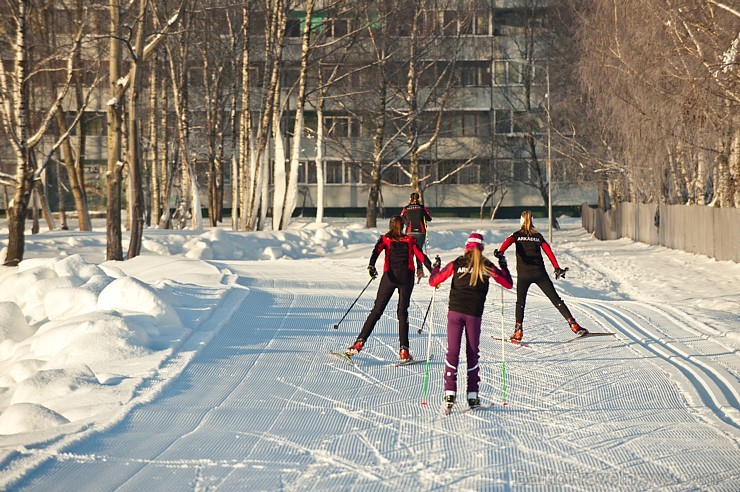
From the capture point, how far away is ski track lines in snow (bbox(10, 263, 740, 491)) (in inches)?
264

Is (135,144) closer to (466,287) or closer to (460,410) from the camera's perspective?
(466,287)

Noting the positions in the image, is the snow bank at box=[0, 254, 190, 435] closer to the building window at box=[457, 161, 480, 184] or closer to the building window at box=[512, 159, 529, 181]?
the building window at box=[512, 159, 529, 181]

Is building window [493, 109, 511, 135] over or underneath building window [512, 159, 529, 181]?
over

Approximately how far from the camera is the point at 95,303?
541 inches

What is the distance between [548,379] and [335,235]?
73.0 ft

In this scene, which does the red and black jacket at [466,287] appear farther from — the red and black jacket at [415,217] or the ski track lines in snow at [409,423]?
the red and black jacket at [415,217]

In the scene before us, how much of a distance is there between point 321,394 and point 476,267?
6.75 feet

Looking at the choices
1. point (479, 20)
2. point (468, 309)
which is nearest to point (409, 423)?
point (468, 309)

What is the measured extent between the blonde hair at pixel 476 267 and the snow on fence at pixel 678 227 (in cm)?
1886

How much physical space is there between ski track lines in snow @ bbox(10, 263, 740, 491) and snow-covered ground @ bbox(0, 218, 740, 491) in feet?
0.09

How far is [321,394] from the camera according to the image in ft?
31.1

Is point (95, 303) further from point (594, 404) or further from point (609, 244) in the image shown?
point (609, 244)

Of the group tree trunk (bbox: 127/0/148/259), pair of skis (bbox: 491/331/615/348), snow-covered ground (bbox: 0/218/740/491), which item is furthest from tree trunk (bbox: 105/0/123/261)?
pair of skis (bbox: 491/331/615/348)

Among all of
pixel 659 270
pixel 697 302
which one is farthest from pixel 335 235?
pixel 697 302
